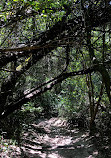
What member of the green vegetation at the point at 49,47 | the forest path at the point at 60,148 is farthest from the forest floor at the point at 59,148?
the green vegetation at the point at 49,47

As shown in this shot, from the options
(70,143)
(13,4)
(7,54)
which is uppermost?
(13,4)

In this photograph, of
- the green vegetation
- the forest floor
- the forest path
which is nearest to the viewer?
the green vegetation

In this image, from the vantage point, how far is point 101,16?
3.63 metres

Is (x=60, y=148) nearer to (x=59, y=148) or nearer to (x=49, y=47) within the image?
(x=59, y=148)

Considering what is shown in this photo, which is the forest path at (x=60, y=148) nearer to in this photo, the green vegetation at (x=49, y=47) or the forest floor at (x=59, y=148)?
the forest floor at (x=59, y=148)

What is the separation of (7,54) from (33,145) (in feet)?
16.9

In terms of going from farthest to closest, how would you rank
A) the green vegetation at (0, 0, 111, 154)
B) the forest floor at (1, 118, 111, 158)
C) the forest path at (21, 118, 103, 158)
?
the forest path at (21, 118, 103, 158) → the forest floor at (1, 118, 111, 158) → the green vegetation at (0, 0, 111, 154)

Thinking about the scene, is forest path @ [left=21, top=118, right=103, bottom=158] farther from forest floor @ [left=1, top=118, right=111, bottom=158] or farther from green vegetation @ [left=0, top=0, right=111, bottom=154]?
green vegetation @ [left=0, top=0, right=111, bottom=154]

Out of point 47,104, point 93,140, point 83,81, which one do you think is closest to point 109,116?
point 93,140

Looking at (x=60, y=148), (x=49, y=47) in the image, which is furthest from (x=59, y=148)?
(x=49, y=47)

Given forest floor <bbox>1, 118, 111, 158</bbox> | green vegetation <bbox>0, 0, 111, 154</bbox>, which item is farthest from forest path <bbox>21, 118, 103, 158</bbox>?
green vegetation <bbox>0, 0, 111, 154</bbox>

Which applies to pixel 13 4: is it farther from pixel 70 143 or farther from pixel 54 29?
pixel 70 143

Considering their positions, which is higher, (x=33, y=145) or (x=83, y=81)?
(x=83, y=81)

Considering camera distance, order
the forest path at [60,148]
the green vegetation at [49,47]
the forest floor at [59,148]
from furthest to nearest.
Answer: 1. the forest path at [60,148]
2. the forest floor at [59,148]
3. the green vegetation at [49,47]
